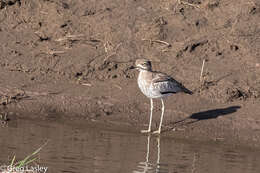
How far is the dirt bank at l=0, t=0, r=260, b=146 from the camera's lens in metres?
10.4

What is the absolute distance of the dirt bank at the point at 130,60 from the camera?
1038cm

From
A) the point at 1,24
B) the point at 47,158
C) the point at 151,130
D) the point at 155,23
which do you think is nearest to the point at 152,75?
the point at 151,130

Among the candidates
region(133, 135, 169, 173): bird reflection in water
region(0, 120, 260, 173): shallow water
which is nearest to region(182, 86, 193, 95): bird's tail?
region(0, 120, 260, 173): shallow water

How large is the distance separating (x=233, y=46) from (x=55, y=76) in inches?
131

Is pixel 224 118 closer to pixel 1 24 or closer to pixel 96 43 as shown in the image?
pixel 96 43

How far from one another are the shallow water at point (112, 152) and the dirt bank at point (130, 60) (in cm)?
64

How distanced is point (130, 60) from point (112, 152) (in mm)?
3441

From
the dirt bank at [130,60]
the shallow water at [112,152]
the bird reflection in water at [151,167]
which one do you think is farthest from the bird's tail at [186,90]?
the bird reflection in water at [151,167]

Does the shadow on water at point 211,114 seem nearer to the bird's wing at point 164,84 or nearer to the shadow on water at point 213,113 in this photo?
the shadow on water at point 213,113

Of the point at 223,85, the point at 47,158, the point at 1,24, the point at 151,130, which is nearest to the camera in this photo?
the point at 47,158

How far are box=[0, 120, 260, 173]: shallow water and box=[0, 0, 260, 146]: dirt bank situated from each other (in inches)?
25.2

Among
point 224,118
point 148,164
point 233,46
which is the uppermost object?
point 233,46

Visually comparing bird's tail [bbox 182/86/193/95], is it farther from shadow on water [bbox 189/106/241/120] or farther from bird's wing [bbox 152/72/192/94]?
shadow on water [bbox 189/106/241/120]

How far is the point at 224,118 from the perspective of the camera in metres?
10.3
